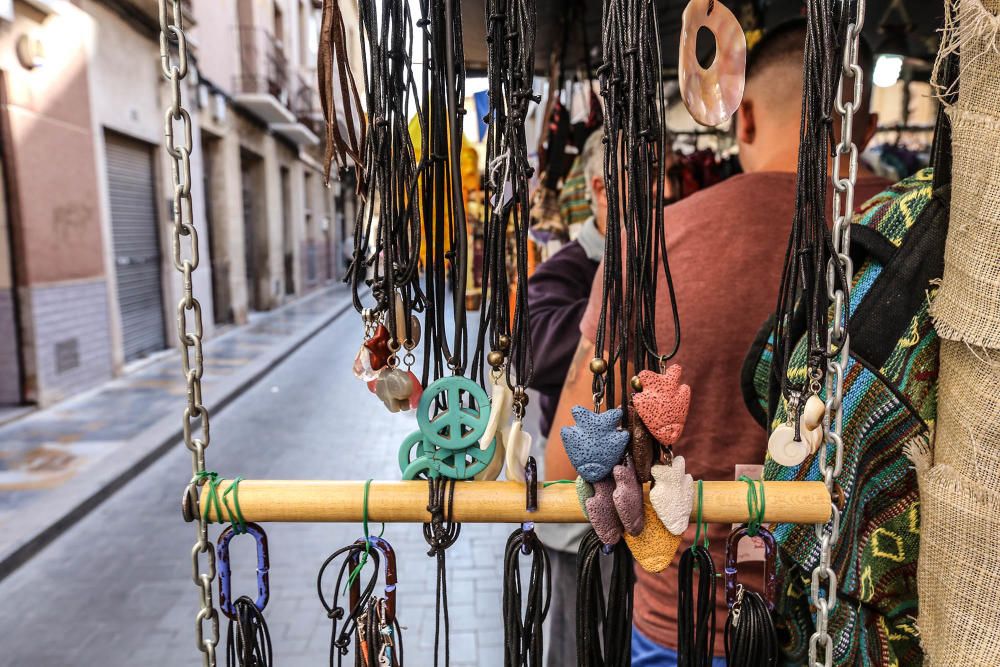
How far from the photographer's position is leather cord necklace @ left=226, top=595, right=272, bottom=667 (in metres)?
0.78

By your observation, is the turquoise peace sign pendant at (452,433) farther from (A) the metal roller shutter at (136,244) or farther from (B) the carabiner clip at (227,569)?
(A) the metal roller shutter at (136,244)

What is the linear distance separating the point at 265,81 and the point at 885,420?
12851 mm

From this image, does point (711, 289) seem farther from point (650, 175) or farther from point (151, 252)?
point (151, 252)

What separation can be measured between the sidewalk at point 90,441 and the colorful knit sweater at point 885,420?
12.0 feet

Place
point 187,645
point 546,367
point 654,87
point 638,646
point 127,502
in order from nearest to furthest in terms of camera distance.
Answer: point 654,87
point 638,646
point 546,367
point 187,645
point 127,502

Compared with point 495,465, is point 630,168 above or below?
above

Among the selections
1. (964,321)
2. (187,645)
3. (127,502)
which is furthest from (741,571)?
(127,502)

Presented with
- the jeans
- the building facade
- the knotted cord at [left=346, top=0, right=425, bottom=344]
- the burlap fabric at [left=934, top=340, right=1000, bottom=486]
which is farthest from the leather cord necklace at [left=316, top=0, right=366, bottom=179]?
the building facade

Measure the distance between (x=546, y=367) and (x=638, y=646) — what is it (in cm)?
73

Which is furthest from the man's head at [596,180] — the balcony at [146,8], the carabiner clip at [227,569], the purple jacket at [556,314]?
the balcony at [146,8]

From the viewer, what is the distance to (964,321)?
2.39ft

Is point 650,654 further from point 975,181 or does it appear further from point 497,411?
point 975,181

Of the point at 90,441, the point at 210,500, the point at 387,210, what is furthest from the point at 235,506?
the point at 90,441

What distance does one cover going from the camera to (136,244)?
7.75 m
